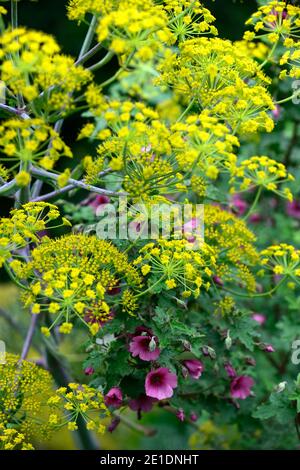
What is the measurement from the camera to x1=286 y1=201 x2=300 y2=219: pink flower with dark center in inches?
131

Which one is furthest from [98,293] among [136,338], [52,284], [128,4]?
[128,4]

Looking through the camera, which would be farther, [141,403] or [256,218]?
[256,218]

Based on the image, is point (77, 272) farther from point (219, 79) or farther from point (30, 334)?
point (30, 334)

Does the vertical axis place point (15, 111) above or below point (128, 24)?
below

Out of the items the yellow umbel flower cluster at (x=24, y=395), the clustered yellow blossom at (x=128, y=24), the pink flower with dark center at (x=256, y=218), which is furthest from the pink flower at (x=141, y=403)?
the pink flower with dark center at (x=256, y=218)

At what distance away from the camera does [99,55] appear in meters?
5.07

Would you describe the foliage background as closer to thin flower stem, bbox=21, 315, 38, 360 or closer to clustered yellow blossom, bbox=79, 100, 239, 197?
thin flower stem, bbox=21, 315, 38, 360

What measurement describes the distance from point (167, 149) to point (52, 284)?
39cm

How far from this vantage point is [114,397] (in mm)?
1865

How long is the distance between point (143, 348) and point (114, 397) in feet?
0.56

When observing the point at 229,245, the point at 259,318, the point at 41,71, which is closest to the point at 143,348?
the point at 229,245

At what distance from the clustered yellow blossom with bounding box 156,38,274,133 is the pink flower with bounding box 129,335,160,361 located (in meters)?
0.57

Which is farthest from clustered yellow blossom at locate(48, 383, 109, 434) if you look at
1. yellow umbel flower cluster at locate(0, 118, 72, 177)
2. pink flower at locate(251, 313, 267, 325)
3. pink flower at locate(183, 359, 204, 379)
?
pink flower at locate(251, 313, 267, 325)

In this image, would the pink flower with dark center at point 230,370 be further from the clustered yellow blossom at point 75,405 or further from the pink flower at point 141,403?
the clustered yellow blossom at point 75,405
